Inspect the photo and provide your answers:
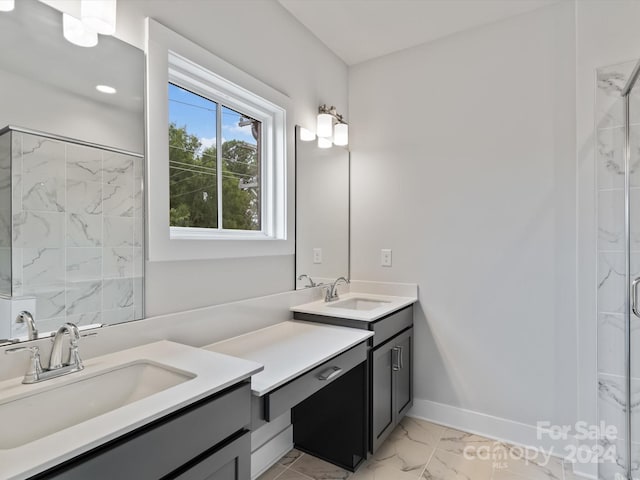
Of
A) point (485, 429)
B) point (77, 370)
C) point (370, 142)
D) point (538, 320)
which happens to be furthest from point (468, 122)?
point (77, 370)

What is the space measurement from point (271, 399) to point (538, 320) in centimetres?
172

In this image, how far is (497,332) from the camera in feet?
7.34

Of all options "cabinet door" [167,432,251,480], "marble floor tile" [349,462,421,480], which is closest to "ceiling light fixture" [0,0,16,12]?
"cabinet door" [167,432,251,480]

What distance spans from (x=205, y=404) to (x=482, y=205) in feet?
6.53

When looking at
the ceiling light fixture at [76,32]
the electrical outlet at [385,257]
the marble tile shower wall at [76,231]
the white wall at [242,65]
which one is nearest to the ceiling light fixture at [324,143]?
the white wall at [242,65]

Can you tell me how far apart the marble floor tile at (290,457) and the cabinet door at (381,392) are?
1.49 ft

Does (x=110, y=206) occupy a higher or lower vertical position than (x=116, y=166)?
lower

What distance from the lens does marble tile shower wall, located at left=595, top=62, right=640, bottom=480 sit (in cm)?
180

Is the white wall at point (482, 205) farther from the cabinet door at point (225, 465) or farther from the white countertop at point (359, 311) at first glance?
the cabinet door at point (225, 465)

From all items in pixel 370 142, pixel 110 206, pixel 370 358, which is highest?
pixel 370 142

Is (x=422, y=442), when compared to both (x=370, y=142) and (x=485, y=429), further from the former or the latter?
(x=370, y=142)

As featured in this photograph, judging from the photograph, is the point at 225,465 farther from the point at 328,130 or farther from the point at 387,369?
the point at 328,130

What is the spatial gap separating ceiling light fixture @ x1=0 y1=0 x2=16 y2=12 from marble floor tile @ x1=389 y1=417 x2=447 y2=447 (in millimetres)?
2611

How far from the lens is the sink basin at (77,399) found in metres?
0.90
